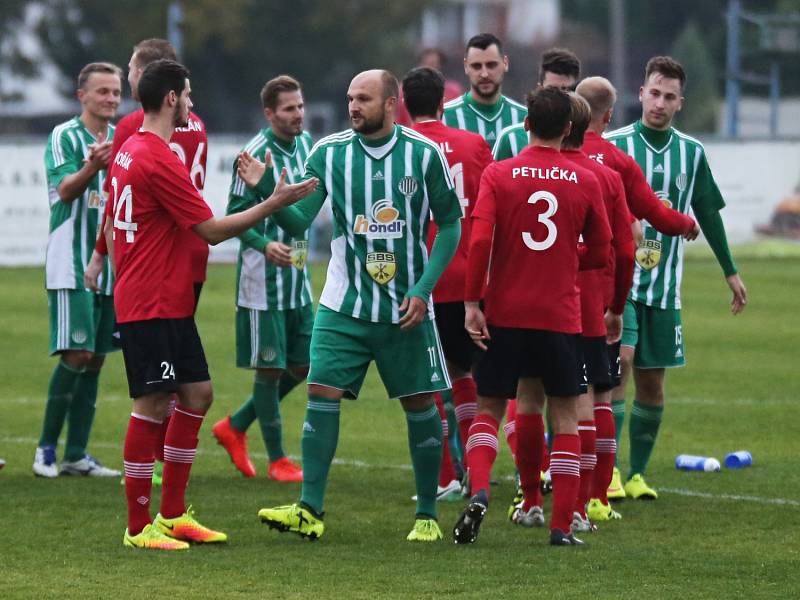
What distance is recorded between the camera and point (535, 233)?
725 cm

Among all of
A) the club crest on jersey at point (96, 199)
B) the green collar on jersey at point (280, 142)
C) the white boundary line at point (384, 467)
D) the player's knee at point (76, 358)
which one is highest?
the green collar on jersey at point (280, 142)

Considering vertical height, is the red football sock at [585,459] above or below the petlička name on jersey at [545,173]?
→ below

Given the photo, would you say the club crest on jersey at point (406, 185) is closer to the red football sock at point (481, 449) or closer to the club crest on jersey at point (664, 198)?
the red football sock at point (481, 449)

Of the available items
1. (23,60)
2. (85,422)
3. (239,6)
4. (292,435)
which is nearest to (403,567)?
(85,422)

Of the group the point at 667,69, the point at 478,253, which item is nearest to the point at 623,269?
the point at 478,253

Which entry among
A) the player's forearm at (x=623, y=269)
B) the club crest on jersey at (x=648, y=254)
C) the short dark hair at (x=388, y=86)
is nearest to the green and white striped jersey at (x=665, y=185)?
the club crest on jersey at (x=648, y=254)

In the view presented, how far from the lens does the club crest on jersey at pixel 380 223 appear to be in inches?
288

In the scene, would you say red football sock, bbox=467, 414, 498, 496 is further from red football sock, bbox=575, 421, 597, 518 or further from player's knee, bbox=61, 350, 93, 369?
player's knee, bbox=61, 350, 93, 369

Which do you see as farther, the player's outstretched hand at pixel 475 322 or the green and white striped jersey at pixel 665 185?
the green and white striped jersey at pixel 665 185

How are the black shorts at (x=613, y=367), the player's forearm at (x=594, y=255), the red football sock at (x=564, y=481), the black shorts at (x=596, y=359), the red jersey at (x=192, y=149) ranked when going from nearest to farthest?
the red football sock at (x=564, y=481), the player's forearm at (x=594, y=255), the black shorts at (x=596, y=359), the black shorts at (x=613, y=367), the red jersey at (x=192, y=149)

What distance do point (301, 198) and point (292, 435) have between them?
4550mm

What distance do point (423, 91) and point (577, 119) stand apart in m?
1.15

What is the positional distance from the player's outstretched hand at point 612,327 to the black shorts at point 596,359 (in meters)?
0.09

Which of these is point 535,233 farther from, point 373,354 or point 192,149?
point 192,149
